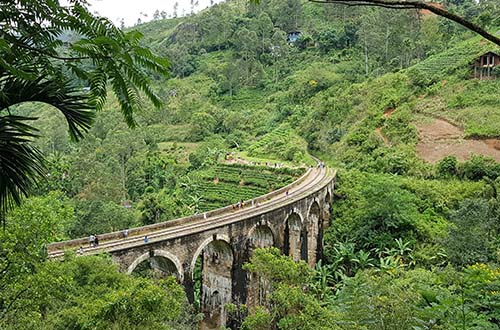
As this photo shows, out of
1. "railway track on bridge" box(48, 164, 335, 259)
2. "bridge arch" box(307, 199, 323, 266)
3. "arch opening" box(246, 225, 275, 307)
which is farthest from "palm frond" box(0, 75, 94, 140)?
"bridge arch" box(307, 199, 323, 266)

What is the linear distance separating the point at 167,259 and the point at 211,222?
3601 mm

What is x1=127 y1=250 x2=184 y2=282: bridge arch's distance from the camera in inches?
593

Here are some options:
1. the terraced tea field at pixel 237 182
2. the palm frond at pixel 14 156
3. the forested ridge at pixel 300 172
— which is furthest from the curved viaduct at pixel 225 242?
the palm frond at pixel 14 156

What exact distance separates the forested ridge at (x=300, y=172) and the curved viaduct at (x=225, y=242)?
1.10 metres

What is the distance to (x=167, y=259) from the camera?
1638 cm

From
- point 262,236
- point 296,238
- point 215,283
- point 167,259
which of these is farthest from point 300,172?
point 167,259

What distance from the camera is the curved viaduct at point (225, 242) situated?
15.9m

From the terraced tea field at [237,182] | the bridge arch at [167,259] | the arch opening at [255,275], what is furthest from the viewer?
the terraced tea field at [237,182]

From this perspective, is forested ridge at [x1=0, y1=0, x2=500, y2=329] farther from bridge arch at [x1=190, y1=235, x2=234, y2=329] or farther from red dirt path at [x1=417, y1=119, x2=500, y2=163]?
bridge arch at [x1=190, y1=235, x2=234, y2=329]

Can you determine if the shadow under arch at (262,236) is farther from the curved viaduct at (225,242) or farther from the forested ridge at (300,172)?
the forested ridge at (300,172)

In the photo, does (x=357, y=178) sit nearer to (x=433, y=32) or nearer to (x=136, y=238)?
(x=136, y=238)

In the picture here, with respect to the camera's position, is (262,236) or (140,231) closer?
(140,231)

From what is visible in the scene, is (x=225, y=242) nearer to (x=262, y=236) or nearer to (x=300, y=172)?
(x=262, y=236)

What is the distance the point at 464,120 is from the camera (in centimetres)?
3109
